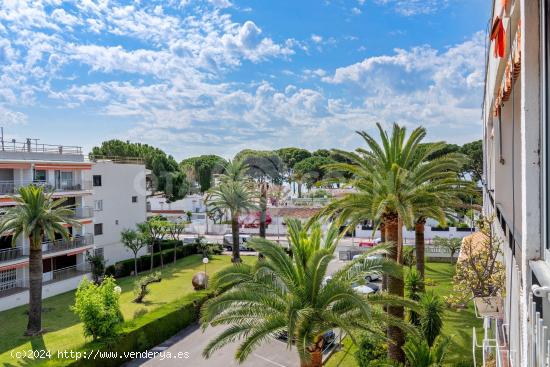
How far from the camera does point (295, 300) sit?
11.4 metres

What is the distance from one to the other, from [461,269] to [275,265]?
4695 mm

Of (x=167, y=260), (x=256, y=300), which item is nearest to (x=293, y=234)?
(x=256, y=300)

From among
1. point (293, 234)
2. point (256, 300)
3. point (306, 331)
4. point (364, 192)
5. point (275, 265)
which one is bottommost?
point (306, 331)

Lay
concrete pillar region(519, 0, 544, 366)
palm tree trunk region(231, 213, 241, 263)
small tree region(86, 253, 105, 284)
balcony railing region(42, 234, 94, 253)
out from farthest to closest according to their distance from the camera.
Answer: palm tree trunk region(231, 213, 241, 263) < small tree region(86, 253, 105, 284) < balcony railing region(42, 234, 94, 253) < concrete pillar region(519, 0, 544, 366)

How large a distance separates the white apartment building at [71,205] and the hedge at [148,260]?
236 cm

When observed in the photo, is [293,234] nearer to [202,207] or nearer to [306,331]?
[306,331]

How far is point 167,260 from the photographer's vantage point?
41594mm

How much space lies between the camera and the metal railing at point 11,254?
27.6 meters

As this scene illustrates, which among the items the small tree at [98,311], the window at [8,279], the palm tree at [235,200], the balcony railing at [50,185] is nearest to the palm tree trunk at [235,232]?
the palm tree at [235,200]

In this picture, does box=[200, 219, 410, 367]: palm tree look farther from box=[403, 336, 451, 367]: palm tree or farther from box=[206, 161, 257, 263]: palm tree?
box=[206, 161, 257, 263]: palm tree

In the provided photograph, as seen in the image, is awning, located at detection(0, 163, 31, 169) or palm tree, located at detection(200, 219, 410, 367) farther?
awning, located at detection(0, 163, 31, 169)

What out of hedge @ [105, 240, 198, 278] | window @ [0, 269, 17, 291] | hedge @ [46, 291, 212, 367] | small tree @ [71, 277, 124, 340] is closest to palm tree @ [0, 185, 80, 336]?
hedge @ [46, 291, 212, 367]

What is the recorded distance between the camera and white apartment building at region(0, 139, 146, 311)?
2869 cm

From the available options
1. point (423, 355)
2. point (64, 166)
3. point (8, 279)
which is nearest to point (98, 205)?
point (64, 166)
